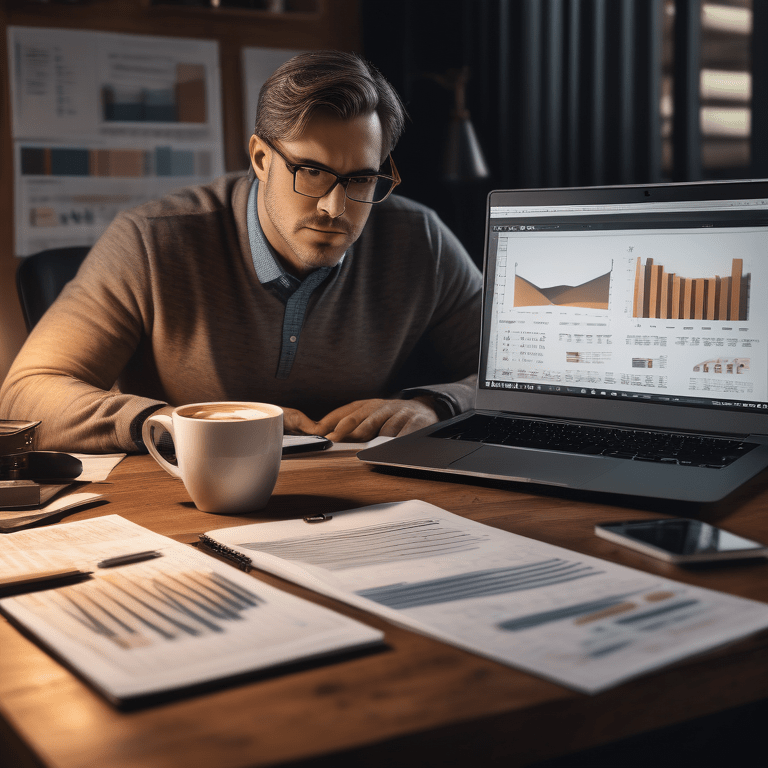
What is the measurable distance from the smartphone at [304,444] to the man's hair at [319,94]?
0.52 m

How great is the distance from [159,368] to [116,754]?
1.21 metres

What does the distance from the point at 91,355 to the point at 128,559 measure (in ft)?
2.57

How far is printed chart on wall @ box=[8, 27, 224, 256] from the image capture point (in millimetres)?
2852

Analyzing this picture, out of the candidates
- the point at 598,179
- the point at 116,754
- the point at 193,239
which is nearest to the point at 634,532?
the point at 116,754

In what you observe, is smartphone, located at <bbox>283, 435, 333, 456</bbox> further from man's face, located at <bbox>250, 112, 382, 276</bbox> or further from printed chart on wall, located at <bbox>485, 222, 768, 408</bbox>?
man's face, located at <bbox>250, 112, 382, 276</bbox>

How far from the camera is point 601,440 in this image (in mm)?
955

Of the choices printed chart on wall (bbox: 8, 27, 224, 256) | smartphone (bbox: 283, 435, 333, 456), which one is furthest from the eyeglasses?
printed chart on wall (bbox: 8, 27, 224, 256)

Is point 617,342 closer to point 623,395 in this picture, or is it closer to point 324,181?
point 623,395

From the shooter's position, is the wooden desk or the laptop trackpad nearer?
the wooden desk

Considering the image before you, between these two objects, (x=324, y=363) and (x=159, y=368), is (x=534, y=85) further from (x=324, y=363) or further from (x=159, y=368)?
(x=159, y=368)

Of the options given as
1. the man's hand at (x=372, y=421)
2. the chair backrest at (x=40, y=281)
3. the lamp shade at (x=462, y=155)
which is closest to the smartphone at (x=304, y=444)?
the man's hand at (x=372, y=421)

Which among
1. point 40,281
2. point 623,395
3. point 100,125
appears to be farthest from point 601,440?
point 100,125

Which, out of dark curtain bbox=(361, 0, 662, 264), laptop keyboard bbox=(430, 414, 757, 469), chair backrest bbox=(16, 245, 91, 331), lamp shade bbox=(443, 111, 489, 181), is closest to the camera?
laptop keyboard bbox=(430, 414, 757, 469)

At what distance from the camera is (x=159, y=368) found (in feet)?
5.02
